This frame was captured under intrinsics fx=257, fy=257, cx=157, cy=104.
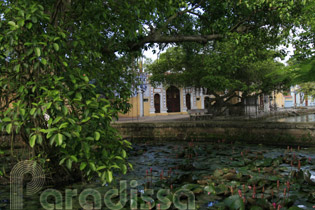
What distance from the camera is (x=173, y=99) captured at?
108ft

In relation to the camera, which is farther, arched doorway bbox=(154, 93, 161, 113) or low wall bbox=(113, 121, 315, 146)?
arched doorway bbox=(154, 93, 161, 113)

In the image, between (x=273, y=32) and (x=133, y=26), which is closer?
(x=133, y=26)

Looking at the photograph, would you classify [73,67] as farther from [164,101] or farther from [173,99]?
[173,99]

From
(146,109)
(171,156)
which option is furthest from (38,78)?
(146,109)

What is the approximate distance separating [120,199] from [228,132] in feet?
23.7

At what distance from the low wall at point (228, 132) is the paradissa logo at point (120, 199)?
6263mm

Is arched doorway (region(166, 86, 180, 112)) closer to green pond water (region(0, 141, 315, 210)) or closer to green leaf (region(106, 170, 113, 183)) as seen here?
green pond water (region(0, 141, 315, 210))

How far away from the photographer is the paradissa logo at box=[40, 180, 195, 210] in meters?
3.61

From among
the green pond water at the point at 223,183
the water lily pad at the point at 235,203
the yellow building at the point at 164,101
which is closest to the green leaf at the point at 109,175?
the green pond water at the point at 223,183

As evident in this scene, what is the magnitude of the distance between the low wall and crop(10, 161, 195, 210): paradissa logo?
6171 mm

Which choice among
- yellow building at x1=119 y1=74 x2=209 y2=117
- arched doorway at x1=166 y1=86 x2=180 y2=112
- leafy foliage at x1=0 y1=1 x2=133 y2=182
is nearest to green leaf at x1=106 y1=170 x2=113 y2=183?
leafy foliage at x1=0 y1=1 x2=133 y2=182

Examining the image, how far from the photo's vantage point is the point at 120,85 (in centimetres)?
573

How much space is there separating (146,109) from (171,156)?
75.0 feet

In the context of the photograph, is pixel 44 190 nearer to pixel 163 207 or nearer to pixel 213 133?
pixel 163 207
